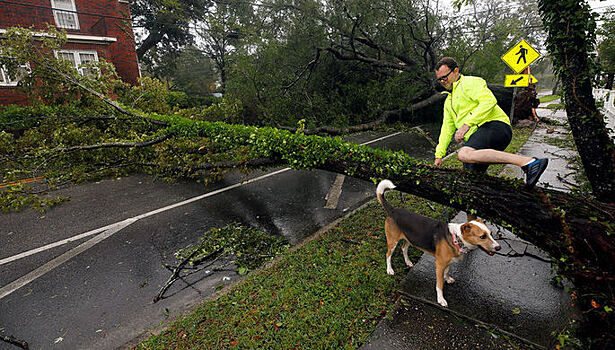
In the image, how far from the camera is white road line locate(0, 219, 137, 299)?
383 centimetres

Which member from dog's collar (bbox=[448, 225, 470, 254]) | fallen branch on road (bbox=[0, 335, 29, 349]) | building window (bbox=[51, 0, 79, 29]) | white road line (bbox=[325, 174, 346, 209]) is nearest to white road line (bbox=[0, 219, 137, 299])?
fallen branch on road (bbox=[0, 335, 29, 349])

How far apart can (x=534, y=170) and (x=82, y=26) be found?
23.1 metres

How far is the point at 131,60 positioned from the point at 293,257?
2145 cm

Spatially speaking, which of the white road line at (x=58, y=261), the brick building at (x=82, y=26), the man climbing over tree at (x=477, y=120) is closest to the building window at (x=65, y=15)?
the brick building at (x=82, y=26)

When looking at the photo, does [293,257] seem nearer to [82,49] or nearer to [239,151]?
[239,151]

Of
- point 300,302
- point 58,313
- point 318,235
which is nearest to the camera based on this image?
point 300,302

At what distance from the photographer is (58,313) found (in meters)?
3.32

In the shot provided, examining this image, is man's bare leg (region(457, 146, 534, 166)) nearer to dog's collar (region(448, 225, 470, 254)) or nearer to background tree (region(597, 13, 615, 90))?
dog's collar (region(448, 225, 470, 254))

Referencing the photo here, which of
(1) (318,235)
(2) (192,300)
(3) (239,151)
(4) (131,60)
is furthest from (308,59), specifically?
(4) (131,60)

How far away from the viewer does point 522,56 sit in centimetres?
837

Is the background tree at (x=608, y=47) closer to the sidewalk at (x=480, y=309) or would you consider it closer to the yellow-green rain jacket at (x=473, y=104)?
the yellow-green rain jacket at (x=473, y=104)

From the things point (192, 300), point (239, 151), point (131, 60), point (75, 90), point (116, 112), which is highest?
point (131, 60)

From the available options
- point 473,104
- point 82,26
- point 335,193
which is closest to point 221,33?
point 82,26

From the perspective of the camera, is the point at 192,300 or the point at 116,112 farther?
the point at 116,112
